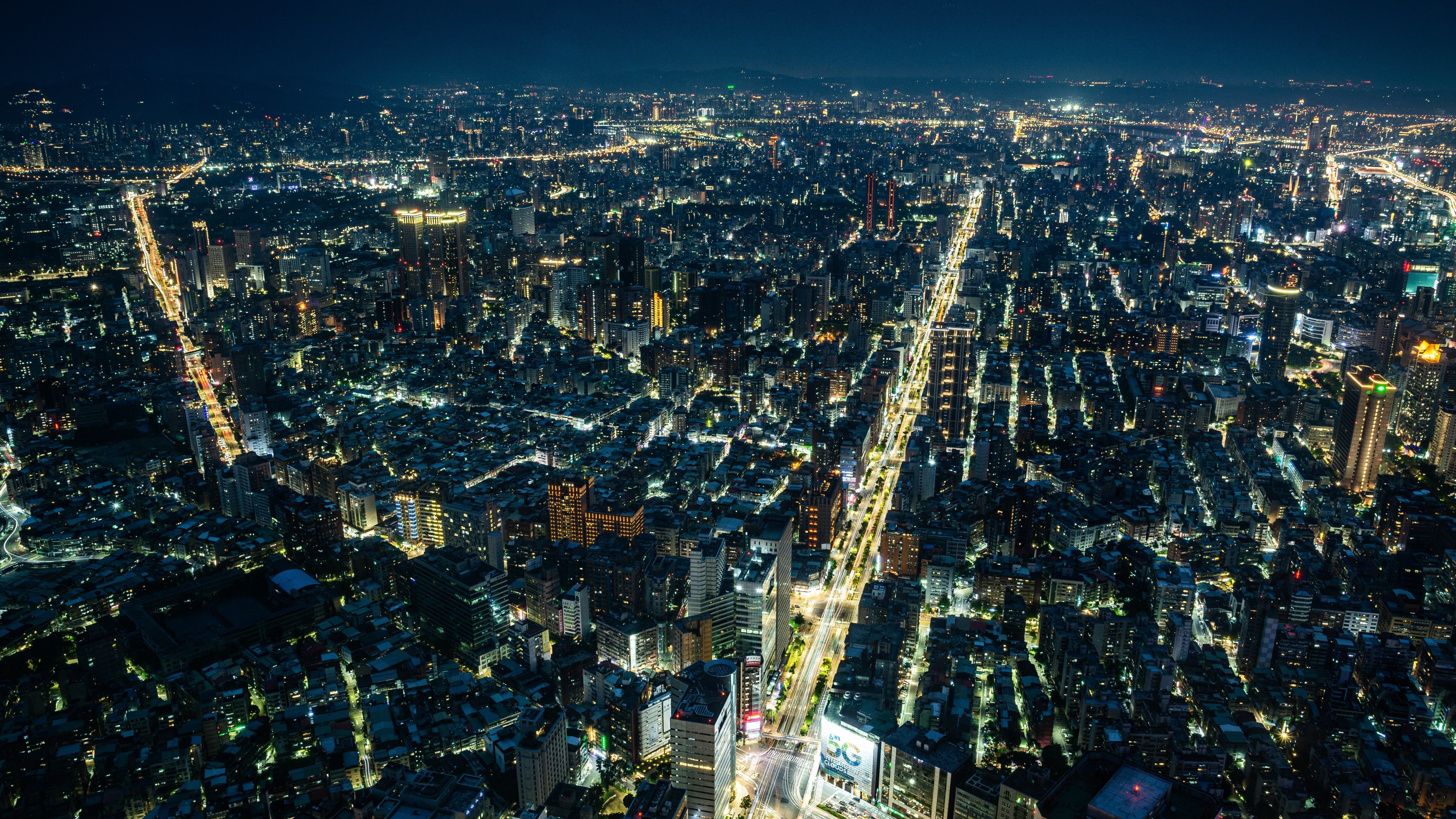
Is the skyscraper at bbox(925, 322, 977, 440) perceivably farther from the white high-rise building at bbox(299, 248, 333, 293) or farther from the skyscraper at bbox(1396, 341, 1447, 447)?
the white high-rise building at bbox(299, 248, 333, 293)

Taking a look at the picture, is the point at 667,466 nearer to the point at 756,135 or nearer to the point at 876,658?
the point at 876,658

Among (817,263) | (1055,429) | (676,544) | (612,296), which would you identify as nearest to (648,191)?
(817,263)

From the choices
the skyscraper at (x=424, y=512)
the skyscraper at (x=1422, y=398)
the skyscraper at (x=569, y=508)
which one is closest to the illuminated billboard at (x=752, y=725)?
the skyscraper at (x=569, y=508)

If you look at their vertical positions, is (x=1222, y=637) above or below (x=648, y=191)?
below

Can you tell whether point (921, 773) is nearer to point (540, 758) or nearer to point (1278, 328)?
point (540, 758)

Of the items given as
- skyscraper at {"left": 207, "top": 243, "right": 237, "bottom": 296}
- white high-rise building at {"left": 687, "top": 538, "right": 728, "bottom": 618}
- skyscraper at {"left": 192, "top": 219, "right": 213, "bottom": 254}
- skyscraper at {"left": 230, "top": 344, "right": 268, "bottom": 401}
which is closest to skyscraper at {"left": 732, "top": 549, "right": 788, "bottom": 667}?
white high-rise building at {"left": 687, "top": 538, "right": 728, "bottom": 618}

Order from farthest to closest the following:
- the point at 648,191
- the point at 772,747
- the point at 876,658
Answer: the point at 648,191 < the point at 876,658 < the point at 772,747

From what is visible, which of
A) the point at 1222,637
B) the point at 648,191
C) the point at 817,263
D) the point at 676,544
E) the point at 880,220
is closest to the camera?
the point at 1222,637
